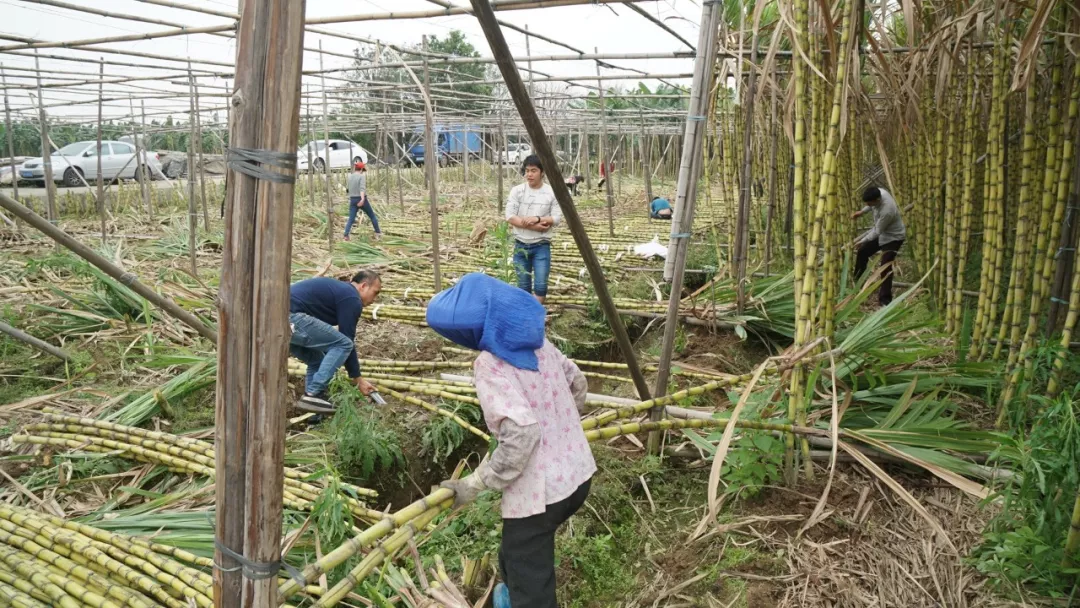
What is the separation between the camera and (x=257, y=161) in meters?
1.36

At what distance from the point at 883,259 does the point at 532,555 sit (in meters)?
4.85

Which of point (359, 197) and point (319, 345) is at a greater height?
point (359, 197)

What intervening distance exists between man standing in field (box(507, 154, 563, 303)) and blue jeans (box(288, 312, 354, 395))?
1832 millimetres

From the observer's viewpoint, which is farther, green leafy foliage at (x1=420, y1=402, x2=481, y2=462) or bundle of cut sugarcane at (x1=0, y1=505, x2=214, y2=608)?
green leafy foliage at (x1=420, y1=402, x2=481, y2=462)

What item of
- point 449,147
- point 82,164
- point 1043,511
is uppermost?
point 449,147

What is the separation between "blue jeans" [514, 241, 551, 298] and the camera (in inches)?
215

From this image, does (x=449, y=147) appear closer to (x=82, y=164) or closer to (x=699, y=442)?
(x=82, y=164)

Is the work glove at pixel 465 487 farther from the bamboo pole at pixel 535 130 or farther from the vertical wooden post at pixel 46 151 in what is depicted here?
the vertical wooden post at pixel 46 151

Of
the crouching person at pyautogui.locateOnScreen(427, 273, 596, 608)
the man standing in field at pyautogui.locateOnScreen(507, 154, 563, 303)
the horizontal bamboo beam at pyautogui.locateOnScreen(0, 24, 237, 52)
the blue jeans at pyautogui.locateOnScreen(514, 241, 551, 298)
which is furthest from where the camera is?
the blue jeans at pyautogui.locateOnScreen(514, 241, 551, 298)

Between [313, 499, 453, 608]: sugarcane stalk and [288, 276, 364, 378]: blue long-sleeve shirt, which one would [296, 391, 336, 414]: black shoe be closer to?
[288, 276, 364, 378]: blue long-sleeve shirt

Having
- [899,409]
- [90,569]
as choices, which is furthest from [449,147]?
[90,569]

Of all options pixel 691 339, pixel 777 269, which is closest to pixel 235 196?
pixel 691 339

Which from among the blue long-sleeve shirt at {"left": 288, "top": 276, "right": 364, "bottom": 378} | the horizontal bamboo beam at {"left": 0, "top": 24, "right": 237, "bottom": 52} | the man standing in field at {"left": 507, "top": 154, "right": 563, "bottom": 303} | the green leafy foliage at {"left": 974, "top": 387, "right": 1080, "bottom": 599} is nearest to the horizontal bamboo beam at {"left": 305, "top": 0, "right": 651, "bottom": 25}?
the horizontal bamboo beam at {"left": 0, "top": 24, "right": 237, "bottom": 52}

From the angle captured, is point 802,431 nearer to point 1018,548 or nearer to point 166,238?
point 1018,548
